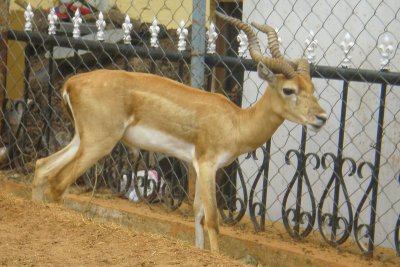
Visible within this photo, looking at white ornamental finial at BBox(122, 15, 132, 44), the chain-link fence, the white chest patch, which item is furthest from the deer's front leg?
white ornamental finial at BBox(122, 15, 132, 44)

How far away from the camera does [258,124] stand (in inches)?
280

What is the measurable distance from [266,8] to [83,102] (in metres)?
1.81

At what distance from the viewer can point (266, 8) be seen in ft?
26.4

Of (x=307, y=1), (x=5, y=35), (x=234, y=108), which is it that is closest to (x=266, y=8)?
(x=307, y=1)

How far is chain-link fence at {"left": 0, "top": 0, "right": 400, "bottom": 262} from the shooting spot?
7.13 m

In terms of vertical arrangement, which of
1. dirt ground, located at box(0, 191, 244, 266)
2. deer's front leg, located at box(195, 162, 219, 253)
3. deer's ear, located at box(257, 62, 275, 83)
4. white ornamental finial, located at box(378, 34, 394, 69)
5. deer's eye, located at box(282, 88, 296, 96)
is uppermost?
white ornamental finial, located at box(378, 34, 394, 69)

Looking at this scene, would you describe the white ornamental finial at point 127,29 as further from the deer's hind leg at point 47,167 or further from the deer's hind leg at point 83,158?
the deer's hind leg at point 83,158

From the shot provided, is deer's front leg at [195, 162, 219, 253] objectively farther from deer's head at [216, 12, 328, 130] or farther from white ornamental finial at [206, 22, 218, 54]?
white ornamental finial at [206, 22, 218, 54]

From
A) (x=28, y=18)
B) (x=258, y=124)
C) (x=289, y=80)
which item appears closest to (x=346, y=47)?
(x=289, y=80)

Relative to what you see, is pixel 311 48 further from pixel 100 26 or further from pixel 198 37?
pixel 100 26

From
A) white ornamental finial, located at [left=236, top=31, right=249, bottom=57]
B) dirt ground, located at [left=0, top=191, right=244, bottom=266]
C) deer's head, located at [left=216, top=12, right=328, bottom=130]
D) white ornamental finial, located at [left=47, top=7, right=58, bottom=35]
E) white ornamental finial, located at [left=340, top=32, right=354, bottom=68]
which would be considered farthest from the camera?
white ornamental finial, located at [left=47, top=7, right=58, bottom=35]

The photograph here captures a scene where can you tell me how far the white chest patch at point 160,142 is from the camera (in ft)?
23.5

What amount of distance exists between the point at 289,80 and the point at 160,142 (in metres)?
1.05

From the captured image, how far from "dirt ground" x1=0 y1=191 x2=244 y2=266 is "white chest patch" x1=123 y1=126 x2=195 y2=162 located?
0.93 meters
